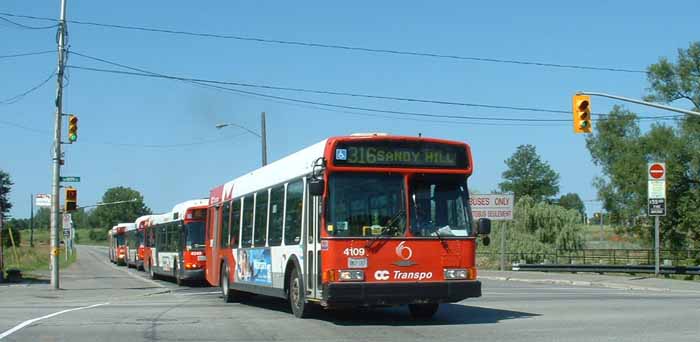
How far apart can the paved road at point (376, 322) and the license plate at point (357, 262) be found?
3.20ft

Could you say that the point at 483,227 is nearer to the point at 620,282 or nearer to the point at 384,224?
the point at 384,224

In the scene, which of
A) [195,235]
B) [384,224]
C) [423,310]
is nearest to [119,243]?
[195,235]

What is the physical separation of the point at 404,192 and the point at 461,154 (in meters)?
1.25

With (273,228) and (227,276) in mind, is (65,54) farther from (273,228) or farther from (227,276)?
(273,228)

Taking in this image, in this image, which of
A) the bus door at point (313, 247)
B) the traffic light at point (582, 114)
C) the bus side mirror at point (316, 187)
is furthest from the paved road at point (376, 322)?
the traffic light at point (582, 114)

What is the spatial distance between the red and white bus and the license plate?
132ft

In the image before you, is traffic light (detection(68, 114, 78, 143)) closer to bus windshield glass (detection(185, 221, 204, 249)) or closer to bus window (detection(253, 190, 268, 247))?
bus windshield glass (detection(185, 221, 204, 249))

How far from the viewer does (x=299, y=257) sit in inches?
581

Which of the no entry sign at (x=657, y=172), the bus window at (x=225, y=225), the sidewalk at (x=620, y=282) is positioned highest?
the no entry sign at (x=657, y=172)

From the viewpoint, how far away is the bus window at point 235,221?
2002cm

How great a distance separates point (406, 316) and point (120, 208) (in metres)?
169

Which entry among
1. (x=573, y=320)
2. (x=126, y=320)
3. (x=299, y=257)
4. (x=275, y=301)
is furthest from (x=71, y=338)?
(x=275, y=301)

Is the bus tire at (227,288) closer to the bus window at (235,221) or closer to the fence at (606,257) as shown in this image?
the bus window at (235,221)

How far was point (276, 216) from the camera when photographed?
16.6 meters
